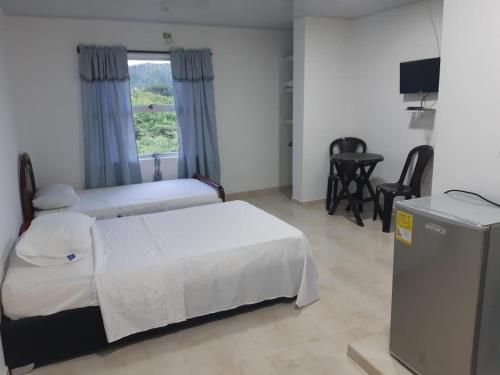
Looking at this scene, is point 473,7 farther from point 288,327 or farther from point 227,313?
point 227,313

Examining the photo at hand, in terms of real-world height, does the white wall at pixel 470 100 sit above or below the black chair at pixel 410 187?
above

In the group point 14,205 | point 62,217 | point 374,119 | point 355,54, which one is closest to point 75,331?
point 62,217

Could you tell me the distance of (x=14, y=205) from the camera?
→ 122 inches

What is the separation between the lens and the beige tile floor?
2.20 meters

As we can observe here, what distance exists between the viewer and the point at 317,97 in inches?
195

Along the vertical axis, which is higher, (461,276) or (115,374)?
(461,276)

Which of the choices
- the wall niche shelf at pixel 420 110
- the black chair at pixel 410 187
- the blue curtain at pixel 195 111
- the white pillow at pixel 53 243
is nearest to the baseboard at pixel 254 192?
the blue curtain at pixel 195 111

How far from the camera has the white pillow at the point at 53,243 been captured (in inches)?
91.5

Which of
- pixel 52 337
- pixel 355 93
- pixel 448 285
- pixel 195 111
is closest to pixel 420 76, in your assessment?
pixel 355 93

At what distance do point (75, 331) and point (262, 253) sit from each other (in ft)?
4.02

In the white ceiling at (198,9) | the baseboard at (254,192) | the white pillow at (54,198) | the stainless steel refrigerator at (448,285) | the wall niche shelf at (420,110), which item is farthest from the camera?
the baseboard at (254,192)

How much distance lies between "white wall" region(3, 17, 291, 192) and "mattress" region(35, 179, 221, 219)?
0.68 m

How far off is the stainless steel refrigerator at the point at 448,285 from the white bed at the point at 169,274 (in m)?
0.92

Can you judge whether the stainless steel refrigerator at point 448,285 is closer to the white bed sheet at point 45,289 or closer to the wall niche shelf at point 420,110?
the white bed sheet at point 45,289
